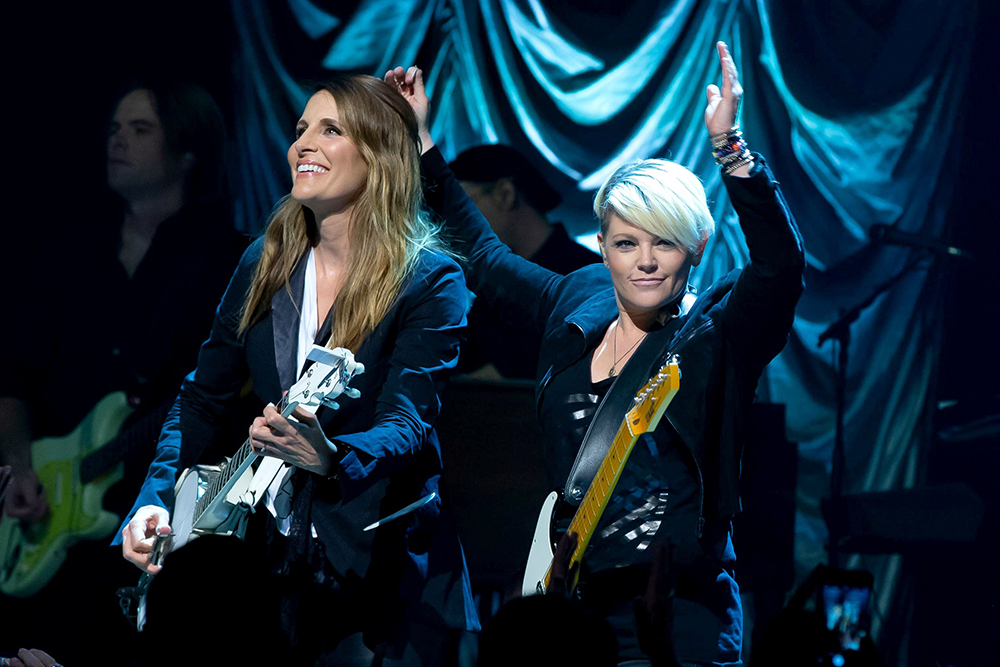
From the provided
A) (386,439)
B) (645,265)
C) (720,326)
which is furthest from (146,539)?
(720,326)

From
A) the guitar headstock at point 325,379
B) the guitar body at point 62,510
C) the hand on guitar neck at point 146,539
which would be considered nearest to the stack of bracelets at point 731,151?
the guitar headstock at point 325,379

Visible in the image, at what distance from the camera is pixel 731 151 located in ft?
8.28

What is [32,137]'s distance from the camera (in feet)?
13.6

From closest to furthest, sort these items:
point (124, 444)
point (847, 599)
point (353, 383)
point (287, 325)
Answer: point (353, 383)
point (287, 325)
point (847, 599)
point (124, 444)

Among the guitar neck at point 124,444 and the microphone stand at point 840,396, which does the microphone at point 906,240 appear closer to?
the microphone stand at point 840,396

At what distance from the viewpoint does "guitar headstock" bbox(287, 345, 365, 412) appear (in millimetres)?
2611

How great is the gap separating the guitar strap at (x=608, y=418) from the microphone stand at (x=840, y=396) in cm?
141

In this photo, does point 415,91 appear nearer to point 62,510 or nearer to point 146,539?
point 146,539

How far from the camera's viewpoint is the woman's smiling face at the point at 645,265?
2.86 metres

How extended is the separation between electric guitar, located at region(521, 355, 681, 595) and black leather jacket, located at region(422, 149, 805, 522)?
0.11 m

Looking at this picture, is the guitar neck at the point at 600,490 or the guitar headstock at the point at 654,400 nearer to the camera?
the guitar headstock at the point at 654,400

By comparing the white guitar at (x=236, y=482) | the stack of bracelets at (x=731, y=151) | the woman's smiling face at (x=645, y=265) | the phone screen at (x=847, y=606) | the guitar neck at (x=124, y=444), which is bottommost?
the phone screen at (x=847, y=606)

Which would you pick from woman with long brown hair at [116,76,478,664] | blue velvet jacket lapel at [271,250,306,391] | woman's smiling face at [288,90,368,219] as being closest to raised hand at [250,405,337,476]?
woman with long brown hair at [116,76,478,664]

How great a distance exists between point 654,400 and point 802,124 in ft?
6.23
